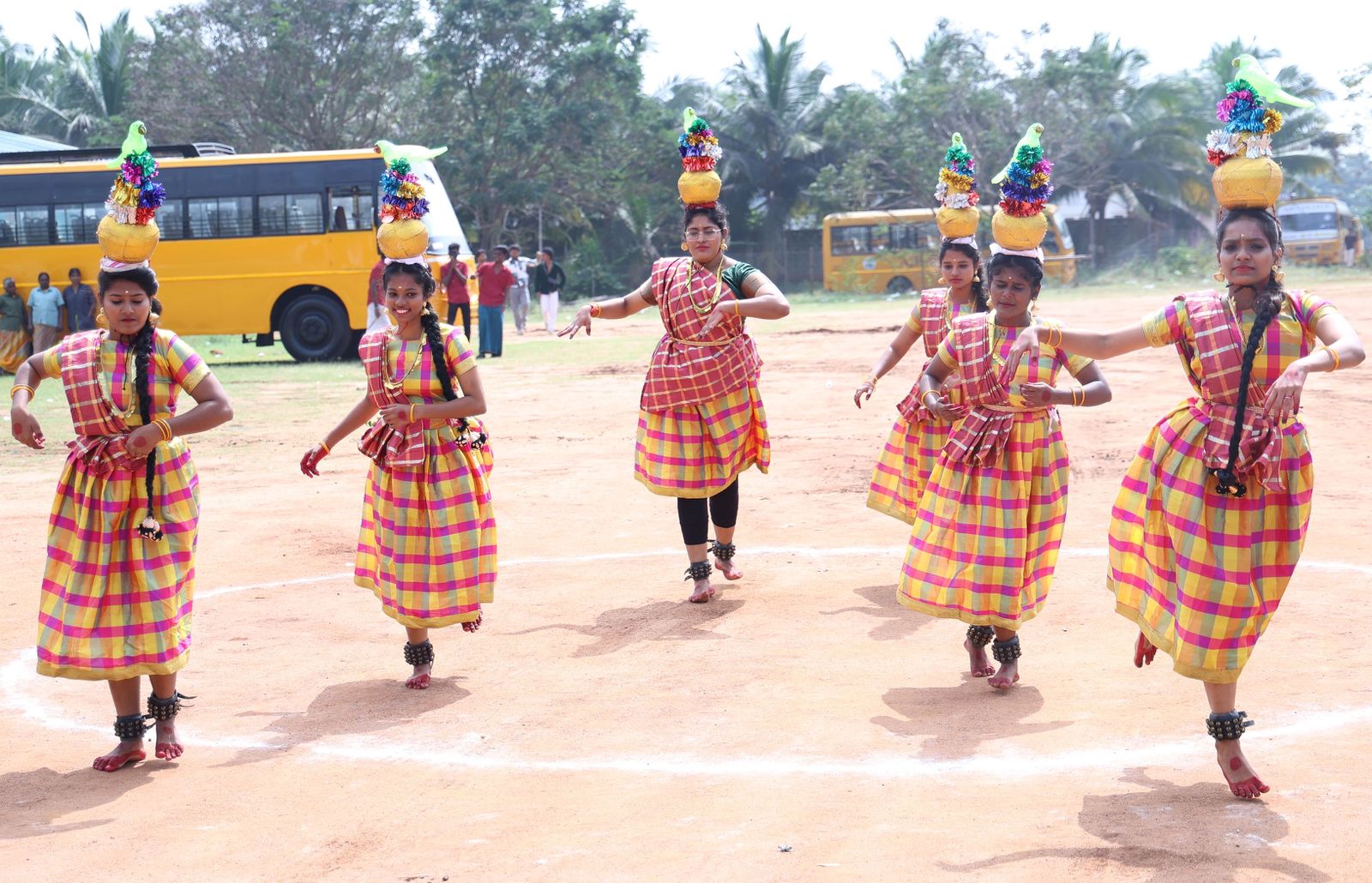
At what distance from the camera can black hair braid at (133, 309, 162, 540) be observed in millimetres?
4785

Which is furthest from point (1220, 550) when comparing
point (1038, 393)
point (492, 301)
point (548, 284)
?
point (548, 284)

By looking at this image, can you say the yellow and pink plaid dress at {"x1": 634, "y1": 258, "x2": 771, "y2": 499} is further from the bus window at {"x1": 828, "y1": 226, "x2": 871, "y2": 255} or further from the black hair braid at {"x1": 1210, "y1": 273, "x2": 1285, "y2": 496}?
the bus window at {"x1": 828, "y1": 226, "x2": 871, "y2": 255}

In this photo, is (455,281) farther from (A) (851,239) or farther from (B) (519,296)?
(A) (851,239)

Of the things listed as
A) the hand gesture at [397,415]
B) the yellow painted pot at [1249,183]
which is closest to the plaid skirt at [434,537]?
the hand gesture at [397,415]

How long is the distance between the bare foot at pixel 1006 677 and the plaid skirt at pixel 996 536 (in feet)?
0.49

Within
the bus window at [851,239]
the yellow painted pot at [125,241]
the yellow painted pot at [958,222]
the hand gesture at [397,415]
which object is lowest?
the hand gesture at [397,415]

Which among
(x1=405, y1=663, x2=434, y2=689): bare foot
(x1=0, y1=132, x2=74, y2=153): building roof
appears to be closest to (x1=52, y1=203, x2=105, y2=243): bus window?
(x1=0, y1=132, x2=74, y2=153): building roof

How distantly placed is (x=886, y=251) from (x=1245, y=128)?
3520 centimetres

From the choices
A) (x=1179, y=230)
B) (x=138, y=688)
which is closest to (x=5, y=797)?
(x=138, y=688)

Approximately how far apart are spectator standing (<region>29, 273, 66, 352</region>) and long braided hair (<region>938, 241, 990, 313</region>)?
18275 mm

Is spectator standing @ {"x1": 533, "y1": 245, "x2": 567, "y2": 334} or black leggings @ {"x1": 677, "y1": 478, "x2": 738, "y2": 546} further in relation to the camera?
spectator standing @ {"x1": 533, "y1": 245, "x2": 567, "y2": 334}

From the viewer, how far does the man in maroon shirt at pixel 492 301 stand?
74.7 ft

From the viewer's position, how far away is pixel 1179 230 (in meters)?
43.9

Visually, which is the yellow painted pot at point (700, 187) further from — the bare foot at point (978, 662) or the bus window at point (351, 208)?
the bus window at point (351, 208)
